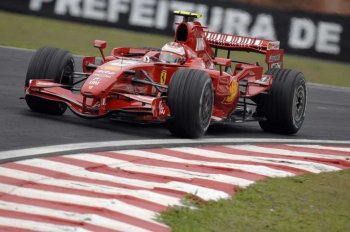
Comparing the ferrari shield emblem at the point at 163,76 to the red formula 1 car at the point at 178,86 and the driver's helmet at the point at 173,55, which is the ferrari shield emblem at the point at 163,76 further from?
the driver's helmet at the point at 173,55

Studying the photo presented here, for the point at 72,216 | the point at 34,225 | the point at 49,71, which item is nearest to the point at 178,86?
the point at 49,71

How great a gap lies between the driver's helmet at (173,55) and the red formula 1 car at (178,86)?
0.01 metres

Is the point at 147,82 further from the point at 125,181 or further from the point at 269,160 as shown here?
the point at 125,181

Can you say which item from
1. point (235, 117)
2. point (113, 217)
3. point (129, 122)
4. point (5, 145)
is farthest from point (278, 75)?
point (113, 217)

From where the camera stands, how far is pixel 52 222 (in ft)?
26.5

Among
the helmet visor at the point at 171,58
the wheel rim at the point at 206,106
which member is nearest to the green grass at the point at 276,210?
the wheel rim at the point at 206,106

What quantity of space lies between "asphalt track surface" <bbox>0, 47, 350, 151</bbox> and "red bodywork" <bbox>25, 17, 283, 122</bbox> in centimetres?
27

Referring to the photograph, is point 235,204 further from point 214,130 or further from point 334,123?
point 334,123

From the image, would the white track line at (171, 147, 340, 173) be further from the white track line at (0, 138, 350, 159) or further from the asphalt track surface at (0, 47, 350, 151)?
the asphalt track surface at (0, 47, 350, 151)

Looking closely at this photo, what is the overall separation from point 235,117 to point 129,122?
165 centimetres

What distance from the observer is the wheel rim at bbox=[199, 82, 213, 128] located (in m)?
13.0

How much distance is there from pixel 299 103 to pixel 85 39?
12.9m

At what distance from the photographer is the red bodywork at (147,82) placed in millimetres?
12922

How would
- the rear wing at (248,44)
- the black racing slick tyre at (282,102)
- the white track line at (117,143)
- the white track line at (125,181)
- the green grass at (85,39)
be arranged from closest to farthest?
the white track line at (125,181) → the white track line at (117,143) → the black racing slick tyre at (282,102) → the rear wing at (248,44) → the green grass at (85,39)
